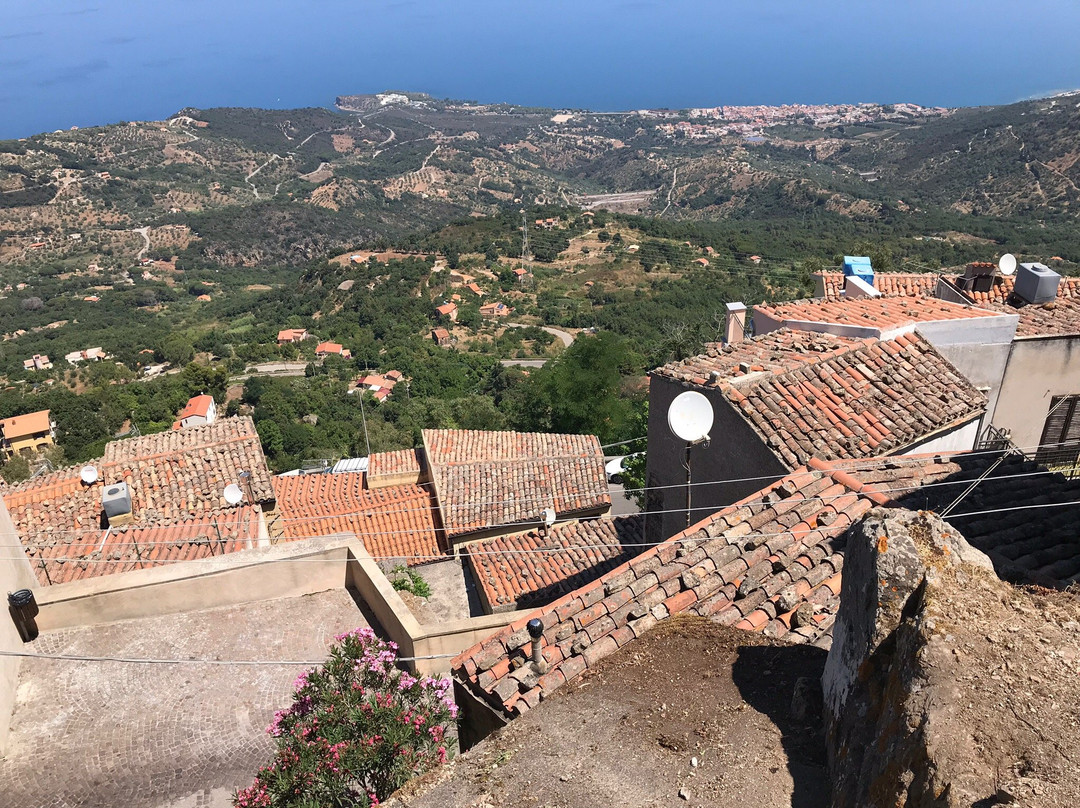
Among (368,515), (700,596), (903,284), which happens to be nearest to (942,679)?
(700,596)

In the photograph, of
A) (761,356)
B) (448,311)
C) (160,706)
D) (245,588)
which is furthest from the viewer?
(448,311)

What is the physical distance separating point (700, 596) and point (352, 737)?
2.66m

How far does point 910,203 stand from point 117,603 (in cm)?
11771

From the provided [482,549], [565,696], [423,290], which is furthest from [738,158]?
[565,696]

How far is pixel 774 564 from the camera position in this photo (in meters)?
5.62

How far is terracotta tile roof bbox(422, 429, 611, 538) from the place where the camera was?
1642 centimetres

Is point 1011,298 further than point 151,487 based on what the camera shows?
No

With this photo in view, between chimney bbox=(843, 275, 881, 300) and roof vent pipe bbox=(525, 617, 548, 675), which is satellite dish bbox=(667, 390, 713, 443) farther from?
chimney bbox=(843, 275, 881, 300)

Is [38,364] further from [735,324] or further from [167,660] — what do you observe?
[167,660]

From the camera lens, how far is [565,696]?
14.1 feet

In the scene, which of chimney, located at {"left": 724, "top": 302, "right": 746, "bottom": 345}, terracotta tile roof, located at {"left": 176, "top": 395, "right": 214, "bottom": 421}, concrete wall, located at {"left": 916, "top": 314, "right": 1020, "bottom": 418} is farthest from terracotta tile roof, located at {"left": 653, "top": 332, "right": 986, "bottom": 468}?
terracotta tile roof, located at {"left": 176, "top": 395, "right": 214, "bottom": 421}

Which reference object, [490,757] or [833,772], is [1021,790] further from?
[490,757]

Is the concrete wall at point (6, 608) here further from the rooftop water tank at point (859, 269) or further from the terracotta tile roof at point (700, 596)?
the rooftop water tank at point (859, 269)

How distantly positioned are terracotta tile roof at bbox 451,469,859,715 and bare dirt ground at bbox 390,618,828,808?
0.38 meters
